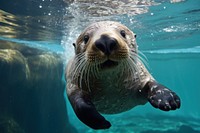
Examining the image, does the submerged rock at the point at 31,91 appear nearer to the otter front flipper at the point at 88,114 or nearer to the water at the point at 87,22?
the water at the point at 87,22

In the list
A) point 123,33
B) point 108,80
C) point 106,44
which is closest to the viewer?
point 106,44

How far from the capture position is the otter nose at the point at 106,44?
292 centimetres

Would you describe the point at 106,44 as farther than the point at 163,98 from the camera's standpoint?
No

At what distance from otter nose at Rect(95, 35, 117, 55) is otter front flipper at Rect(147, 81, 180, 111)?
976 millimetres

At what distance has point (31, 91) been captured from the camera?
1473 cm

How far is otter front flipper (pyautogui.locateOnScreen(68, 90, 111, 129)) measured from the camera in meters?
2.92

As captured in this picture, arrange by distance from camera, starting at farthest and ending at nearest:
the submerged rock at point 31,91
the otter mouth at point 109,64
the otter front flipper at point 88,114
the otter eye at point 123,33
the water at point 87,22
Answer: the submerged rock at point 31,91, the water at point 87,22, the otter eye at point 123,33, the otter mouth at point 109,64, the otter front flipper at point 88,114

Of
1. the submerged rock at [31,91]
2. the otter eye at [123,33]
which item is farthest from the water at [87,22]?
the otter eye at [123,33]

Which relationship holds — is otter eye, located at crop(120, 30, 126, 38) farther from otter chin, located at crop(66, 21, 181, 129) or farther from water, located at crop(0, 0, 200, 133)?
water, located at crop(0, 0, 200, 133)

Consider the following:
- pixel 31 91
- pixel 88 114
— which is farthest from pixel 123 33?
pixel 31 91

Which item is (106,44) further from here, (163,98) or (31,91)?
(31,91)

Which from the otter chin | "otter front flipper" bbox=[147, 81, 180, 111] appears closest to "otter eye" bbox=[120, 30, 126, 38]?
the otter chin

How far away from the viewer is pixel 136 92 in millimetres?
3945

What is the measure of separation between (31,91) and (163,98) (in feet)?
41.3
